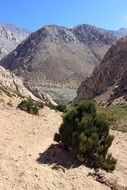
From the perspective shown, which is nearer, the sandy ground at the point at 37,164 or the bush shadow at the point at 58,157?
the sandy ground at the point at 37,164

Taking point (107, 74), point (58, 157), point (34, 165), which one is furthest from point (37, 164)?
point (107, 74)

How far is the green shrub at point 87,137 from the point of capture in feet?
43.5

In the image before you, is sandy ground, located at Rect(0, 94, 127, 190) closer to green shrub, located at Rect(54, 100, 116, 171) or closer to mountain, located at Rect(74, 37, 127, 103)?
green shrub, located at Rect(54, 100, 116, 171)

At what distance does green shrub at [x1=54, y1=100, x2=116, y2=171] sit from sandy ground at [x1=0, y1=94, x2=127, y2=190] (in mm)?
404

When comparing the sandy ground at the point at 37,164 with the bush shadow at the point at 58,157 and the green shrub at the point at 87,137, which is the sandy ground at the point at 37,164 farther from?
the green shrub at the point at 87,137

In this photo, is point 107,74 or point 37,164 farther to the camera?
point 107,74

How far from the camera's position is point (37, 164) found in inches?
499

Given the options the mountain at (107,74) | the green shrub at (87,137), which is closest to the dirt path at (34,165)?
the green shrub at (87,137)

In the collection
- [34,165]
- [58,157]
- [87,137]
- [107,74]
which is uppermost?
[107,74]

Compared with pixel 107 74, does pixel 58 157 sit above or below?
below

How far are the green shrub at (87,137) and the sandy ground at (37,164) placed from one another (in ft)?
1.33

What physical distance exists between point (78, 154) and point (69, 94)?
166668mm

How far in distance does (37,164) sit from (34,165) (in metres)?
0.21

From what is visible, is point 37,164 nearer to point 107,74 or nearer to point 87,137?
point 87,137
